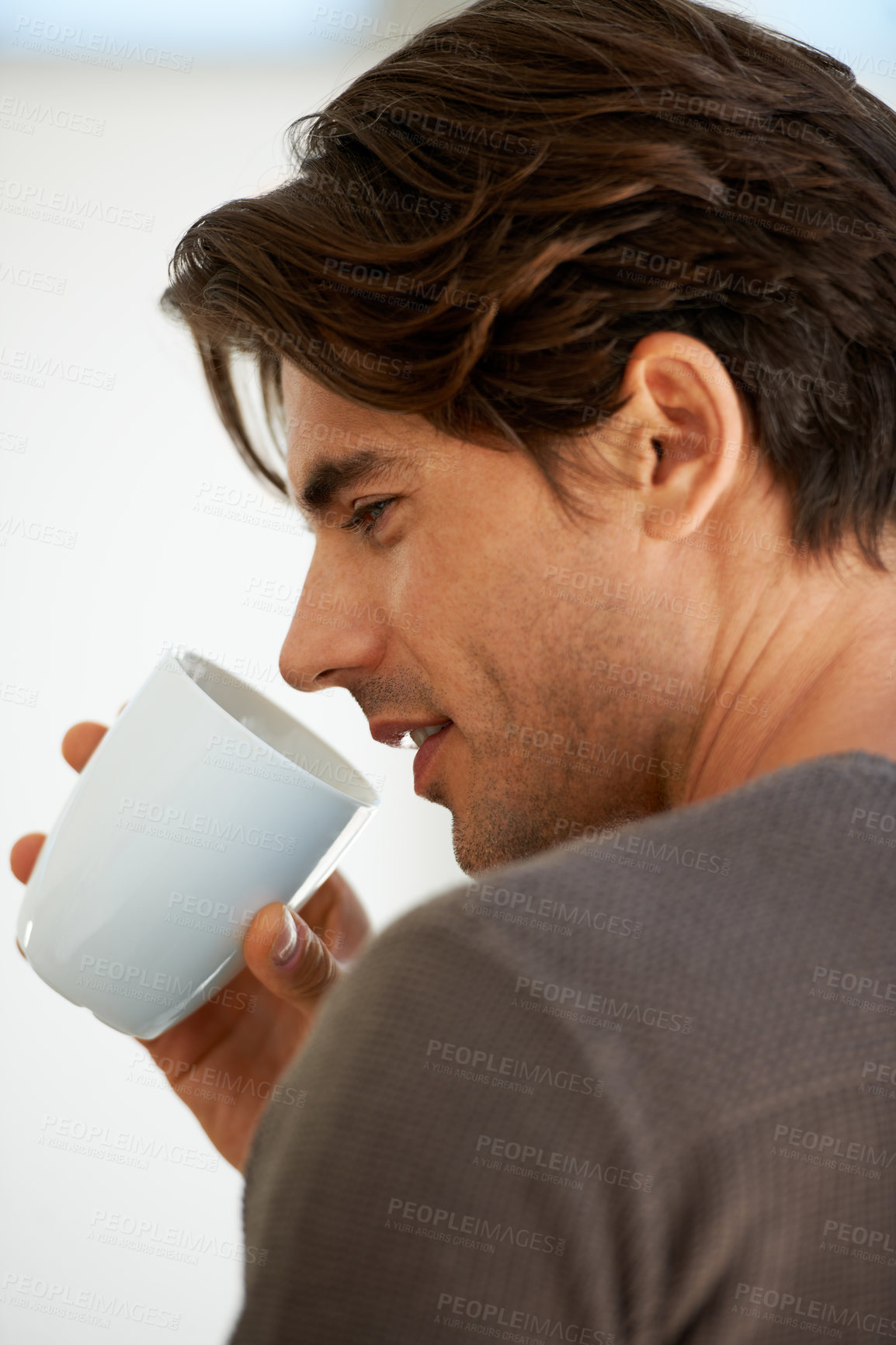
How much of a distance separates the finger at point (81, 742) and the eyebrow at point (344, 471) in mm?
360

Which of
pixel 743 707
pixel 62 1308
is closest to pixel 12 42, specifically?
pixel 743 707

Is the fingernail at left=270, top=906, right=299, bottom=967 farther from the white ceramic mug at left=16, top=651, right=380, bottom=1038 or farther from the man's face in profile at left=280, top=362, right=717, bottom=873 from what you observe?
the man's face in profile at left=280, top=362, right=717, bottom=873

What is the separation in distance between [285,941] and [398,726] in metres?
0.19

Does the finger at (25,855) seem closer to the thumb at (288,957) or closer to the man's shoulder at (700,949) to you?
the thumb at (288,957)

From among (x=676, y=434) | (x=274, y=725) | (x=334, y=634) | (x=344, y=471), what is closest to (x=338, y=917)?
(x=274, y=725)

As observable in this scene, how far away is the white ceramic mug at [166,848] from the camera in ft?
2.26

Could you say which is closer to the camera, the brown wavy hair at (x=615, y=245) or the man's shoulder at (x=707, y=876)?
the man's shoulder at (x=707, y=876)

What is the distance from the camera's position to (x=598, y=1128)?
0.44 metres

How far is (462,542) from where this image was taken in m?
0.79

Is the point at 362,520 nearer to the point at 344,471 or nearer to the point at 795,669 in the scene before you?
the point at 344,471

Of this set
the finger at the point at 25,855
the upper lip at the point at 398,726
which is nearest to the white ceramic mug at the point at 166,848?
the upper lip at the point at 398,726

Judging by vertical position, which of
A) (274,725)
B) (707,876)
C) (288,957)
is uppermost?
(707,876)

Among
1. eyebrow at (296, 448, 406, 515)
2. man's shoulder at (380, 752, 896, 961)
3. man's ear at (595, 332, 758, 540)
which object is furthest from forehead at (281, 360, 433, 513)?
man's shoulder at (380, 752, 896, 961)

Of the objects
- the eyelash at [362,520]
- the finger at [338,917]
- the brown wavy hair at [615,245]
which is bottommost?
the finger at [338,917]
